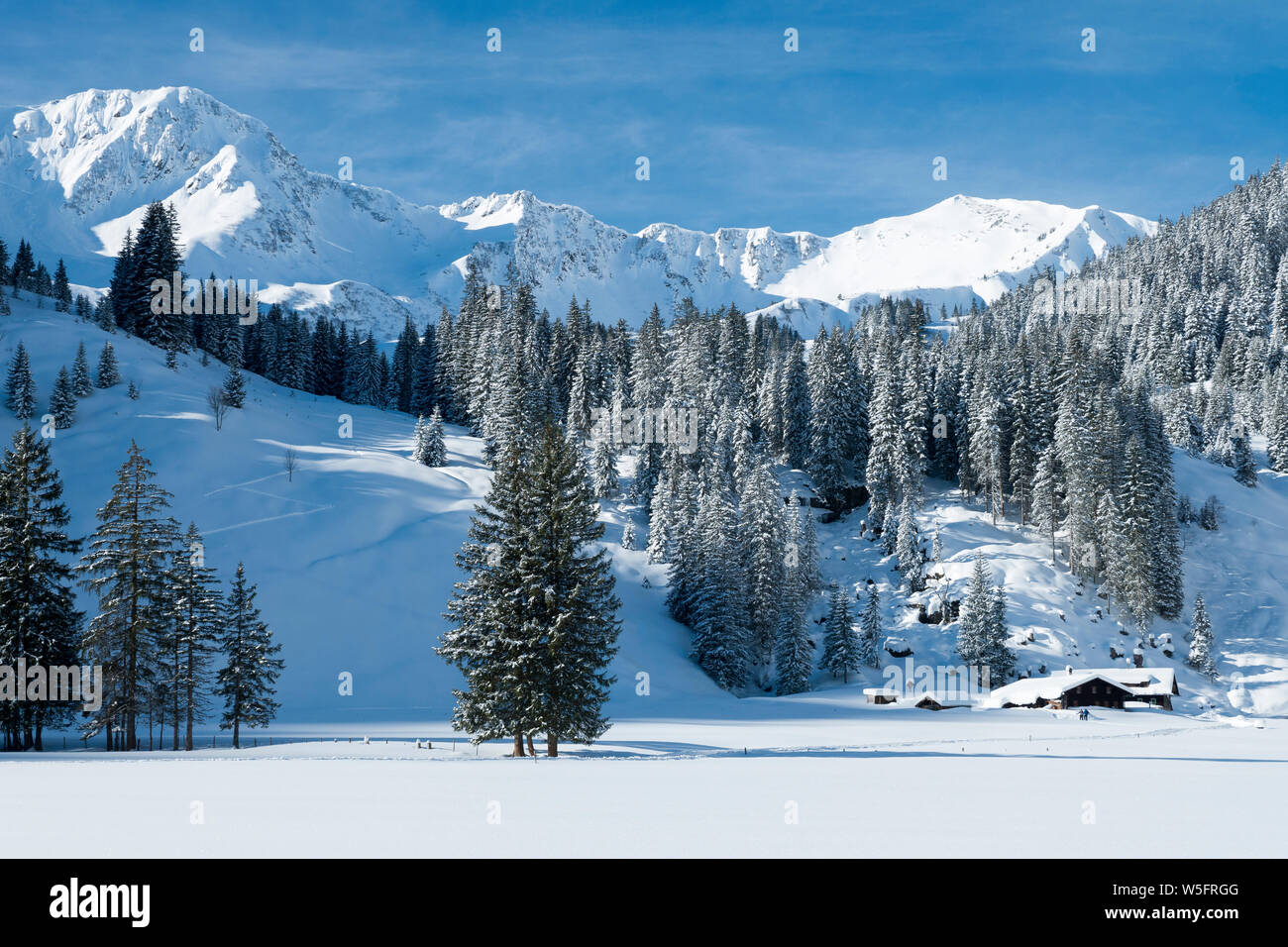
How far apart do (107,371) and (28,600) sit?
55613 mm

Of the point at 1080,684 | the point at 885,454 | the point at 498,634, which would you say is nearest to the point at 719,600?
the point at 1080,684

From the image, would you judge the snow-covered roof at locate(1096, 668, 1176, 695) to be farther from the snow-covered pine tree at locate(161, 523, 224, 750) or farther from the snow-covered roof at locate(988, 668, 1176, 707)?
the snow-covered pine tree at locate(161, 523, 224, 750)

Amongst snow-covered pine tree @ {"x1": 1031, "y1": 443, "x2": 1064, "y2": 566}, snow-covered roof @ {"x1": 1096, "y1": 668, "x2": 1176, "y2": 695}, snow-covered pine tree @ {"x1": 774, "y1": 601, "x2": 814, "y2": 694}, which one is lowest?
snow-covered roof @ {"x1": 1096, "y1": 668, "x2": 1176, "y2": 695}

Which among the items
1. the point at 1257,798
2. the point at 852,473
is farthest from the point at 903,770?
the point at 852,473

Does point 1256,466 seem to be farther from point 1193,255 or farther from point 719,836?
point 719,836

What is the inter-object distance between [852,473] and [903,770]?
257 feet

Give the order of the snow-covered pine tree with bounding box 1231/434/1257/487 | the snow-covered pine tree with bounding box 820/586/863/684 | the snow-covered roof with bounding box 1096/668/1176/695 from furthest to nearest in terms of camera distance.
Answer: the snow-covered pine tree with bounding box 1231/434/1257/487
the snow-covered pine tree with bounding box 820/586/863/684
the snow-covered roof with bounding box 1096/668/1176/695

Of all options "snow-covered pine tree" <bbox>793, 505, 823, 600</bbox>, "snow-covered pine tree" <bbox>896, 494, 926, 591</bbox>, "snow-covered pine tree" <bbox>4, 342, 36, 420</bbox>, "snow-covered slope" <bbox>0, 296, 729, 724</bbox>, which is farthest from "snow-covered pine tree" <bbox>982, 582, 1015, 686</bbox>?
"snow-covered pine tree" <bbox>4, 342, 36, 420</bbox>

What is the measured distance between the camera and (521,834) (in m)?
10.4

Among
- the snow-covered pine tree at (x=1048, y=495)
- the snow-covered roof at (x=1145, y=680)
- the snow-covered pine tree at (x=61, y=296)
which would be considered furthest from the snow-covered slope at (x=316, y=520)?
the snow-covered pine tree at (x=1048, y=495)

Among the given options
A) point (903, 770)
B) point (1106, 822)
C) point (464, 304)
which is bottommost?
point (903, 770)

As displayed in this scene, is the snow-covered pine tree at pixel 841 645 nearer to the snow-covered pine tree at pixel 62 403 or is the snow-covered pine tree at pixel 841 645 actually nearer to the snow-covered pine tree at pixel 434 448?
the snow-covered pine tree at pixel 434 448

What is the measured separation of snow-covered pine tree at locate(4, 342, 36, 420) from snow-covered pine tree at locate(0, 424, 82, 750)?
149 feet

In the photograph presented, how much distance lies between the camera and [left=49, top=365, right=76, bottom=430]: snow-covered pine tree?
7050 cm
